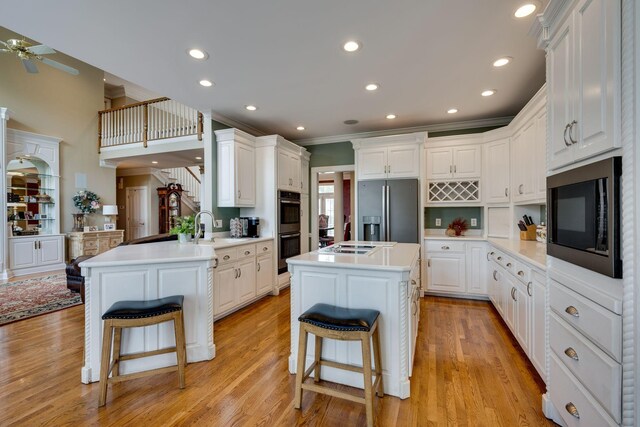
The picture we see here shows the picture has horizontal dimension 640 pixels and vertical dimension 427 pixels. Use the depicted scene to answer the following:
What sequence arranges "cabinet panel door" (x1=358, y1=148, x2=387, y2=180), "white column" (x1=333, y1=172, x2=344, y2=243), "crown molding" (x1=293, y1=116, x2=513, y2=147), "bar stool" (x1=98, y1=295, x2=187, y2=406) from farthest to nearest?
"white column" (x1=333, y1=172, x2=344, y2=243) < "cabinet panel door" (x1=358, y1=148, x2=387, y2=180) < "crown molding" (x1=293, y1=116, x2=513, y2=147) < "bar stool" (x1=98, y1=295, x2=187, y2=406)

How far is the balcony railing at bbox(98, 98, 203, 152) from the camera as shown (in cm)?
584

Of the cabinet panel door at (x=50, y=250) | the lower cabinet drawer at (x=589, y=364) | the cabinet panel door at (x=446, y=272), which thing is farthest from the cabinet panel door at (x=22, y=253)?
the lower cabinet drawer at (x=589, y=364)

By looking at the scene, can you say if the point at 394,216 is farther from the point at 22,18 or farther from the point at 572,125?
the point at 22,18

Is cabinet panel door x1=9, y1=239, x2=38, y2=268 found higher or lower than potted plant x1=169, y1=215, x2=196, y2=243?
lower

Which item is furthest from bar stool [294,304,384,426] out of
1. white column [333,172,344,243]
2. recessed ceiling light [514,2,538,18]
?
white column [333,172,344,243]

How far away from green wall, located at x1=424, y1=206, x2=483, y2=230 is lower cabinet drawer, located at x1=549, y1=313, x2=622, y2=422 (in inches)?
126

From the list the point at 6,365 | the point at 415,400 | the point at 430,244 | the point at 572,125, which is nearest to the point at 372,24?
the point at 572,125

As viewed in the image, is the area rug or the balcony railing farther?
the balcony railing

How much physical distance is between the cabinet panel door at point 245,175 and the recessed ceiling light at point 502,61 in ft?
10.6

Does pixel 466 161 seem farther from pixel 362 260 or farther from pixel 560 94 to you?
pixel 362 260

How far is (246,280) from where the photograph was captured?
149 inches

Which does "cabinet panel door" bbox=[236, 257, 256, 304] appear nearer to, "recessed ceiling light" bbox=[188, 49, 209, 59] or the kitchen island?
the kitchen island

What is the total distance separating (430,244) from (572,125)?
3.01 meters

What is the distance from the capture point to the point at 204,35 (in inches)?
91.0
